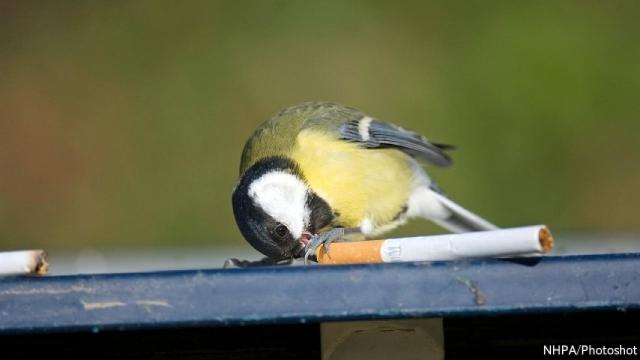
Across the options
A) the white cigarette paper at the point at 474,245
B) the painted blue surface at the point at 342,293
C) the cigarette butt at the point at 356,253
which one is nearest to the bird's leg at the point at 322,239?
the cigarette butt at the point at 356,253

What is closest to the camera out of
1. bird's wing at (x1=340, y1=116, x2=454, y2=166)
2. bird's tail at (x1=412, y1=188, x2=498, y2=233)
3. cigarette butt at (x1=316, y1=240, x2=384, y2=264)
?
cigarette butt at (x1=316, y1=240, x2=384, y2=264)

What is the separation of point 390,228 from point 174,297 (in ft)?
5.17

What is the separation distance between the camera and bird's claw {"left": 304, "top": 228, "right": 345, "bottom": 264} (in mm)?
2296

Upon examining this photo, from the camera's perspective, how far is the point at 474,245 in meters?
1.27

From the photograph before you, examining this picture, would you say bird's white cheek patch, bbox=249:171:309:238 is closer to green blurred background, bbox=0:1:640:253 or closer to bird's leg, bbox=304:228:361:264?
bird's leg, bbox=304:228:361:264

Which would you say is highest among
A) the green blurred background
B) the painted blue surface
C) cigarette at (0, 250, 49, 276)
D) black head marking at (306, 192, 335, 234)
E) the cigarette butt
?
the green blurred background

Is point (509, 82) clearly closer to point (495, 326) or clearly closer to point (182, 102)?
point (182, 102)

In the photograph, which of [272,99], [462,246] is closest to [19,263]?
[462,246]

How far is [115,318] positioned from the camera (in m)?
1.27

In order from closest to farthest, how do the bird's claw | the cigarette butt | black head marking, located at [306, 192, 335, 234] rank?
the cigarette butt < the bird's claw < black head marking, located at [306, 192, 335, 234]

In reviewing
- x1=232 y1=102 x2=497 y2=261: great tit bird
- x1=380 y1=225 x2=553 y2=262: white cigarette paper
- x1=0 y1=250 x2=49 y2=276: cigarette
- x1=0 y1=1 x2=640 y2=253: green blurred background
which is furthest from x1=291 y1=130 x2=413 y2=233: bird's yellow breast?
x1=0 y1=250 x2=49 y2=276: cigarette

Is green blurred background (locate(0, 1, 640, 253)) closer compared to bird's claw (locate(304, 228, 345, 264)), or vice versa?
bird's claw (locate(304, 228, 345, 264))

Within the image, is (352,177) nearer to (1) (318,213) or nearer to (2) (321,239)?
(1) (318,213)

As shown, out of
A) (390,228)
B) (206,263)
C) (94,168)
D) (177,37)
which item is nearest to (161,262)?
(206,263)
